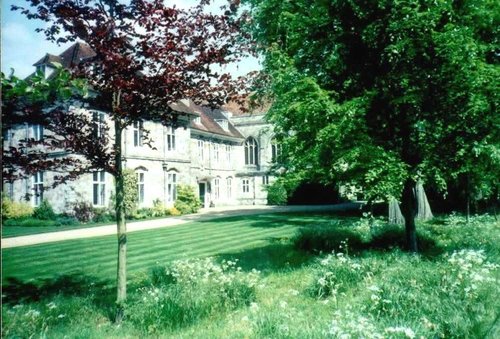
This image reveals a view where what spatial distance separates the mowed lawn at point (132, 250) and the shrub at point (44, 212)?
785cm

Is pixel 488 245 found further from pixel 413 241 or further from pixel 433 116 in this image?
pixel 433 116

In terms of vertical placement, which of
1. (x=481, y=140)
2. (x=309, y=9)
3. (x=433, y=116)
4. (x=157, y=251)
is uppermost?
(x=309, y=9)

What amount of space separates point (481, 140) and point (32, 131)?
23.0 m

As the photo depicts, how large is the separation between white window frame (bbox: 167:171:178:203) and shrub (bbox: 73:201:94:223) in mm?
7498

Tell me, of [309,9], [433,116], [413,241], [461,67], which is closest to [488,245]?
[413,241]

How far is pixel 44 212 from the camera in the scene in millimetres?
21531

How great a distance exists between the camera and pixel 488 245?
9.41 meters

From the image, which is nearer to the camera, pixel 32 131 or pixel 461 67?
pixel 461 67

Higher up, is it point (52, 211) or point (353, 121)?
point (353, 121)

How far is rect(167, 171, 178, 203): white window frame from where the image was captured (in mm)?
29422

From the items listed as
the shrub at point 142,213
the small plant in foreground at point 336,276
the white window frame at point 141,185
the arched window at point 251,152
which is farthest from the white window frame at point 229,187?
the small plant in foreground at point 336,276

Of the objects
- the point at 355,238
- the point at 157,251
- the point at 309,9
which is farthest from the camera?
the point at 157,251

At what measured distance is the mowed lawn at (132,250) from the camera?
984cm

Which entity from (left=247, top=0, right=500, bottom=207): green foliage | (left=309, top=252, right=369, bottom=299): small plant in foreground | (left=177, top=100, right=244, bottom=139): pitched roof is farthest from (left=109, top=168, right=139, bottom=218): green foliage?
(left=309, top=252, right=369, bottom=299): small plant in foreground
